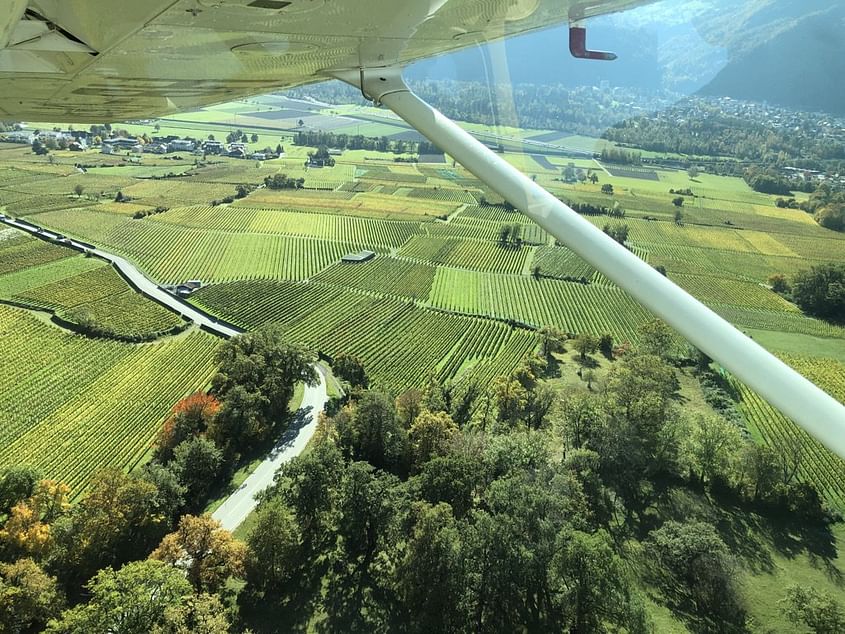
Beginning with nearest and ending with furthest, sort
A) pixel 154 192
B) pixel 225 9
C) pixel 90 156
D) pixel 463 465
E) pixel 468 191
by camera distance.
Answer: pixel 225 9, pixel 463 465, pixel 154 192, pixel 468 191, pixel 90 156

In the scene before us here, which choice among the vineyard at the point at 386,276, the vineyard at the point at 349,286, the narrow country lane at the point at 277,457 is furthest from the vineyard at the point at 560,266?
the narrow country lane at the point at 277,457

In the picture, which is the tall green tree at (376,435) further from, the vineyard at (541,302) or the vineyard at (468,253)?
the vineyard at (468,253)

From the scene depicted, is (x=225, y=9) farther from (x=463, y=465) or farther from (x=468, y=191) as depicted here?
(x=468, y=191)

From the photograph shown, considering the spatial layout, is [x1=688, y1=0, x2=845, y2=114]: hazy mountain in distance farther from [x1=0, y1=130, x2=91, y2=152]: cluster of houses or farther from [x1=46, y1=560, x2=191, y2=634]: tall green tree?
[x1=0, y1=130, x2=91, y2=152]: cluster of houses

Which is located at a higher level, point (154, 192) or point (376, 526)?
point (154, 192)

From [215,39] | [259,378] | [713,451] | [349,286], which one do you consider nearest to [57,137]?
[349,286]

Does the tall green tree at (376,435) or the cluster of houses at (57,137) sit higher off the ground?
the cluster of houses at (57,137)

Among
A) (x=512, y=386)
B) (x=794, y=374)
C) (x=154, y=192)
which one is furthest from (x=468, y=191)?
(x=794, y=374)

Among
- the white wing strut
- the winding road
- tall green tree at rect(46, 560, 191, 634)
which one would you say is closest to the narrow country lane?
the winding road
